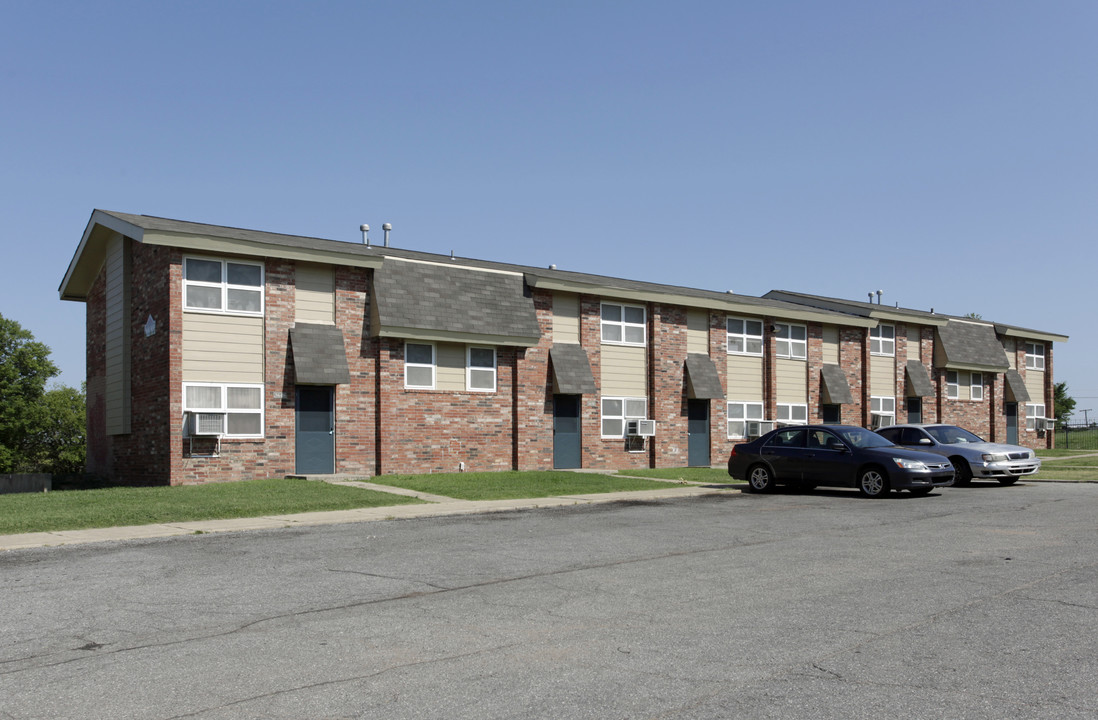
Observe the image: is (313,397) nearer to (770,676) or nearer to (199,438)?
(199,438)

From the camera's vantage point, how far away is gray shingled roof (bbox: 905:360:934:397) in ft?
127

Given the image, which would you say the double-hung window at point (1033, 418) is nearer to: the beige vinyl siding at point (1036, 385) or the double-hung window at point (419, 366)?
the beige vinyl siding at point (1036, 385)

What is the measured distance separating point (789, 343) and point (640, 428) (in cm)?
842

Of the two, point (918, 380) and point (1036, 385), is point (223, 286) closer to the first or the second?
point (918, 380)

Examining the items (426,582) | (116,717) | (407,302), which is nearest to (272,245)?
(407,302)

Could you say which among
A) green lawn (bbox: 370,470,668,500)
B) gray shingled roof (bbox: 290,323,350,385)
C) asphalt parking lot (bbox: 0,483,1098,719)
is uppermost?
gray shingled roof (bbox: 290,323,350,385)

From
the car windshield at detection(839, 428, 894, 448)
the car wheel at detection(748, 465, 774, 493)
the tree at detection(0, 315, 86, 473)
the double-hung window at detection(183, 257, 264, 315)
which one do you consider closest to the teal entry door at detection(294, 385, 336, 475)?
the double-hung window at detection(183, 257, 264, 315)

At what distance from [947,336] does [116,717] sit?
40.9 metres

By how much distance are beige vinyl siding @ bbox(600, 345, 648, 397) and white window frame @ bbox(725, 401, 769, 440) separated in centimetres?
400

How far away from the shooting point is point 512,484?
2053 centimetres

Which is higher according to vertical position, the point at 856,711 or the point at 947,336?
the point at 947,336

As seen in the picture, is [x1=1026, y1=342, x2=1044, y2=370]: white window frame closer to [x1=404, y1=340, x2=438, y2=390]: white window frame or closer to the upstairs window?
the upstairs window

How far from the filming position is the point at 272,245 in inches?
848

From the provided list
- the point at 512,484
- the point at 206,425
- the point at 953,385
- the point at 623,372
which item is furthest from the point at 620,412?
the point at 953,385
